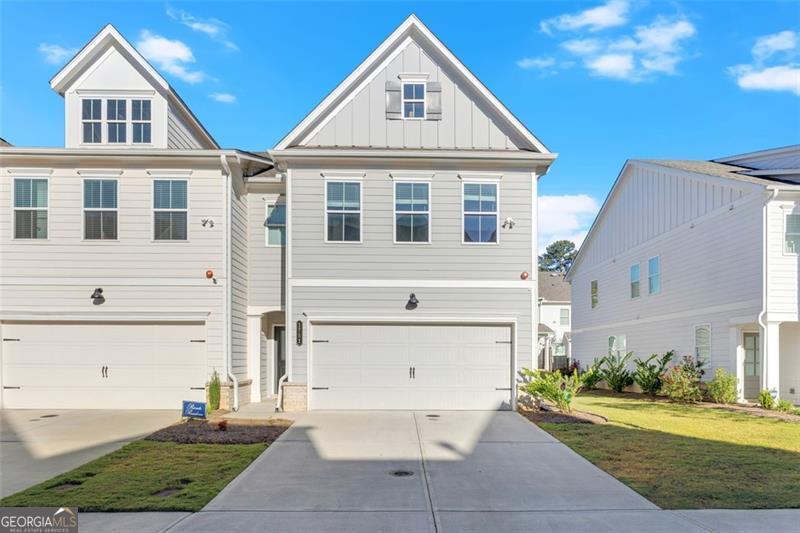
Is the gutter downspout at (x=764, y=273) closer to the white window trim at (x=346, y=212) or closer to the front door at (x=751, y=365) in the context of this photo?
the front door at (x=751, y=365)

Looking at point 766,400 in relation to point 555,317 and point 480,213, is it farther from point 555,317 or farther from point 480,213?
point 555,317

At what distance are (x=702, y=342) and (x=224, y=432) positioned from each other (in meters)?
13.9

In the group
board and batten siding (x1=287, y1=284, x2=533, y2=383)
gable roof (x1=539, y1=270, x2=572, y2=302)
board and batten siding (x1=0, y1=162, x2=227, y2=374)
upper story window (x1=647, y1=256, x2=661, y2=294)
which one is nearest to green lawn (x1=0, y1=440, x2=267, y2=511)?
board and batten siding (x1=287, y1=284, x2=533, y2=383)

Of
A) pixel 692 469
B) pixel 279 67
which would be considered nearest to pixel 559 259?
pixel 279 67

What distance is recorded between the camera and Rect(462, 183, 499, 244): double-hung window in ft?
42.5

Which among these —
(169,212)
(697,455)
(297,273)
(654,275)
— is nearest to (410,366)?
(297,273)

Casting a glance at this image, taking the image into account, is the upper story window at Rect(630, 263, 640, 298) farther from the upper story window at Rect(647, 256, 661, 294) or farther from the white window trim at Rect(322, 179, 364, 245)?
the white window trim at Rect(322, 179, 364, 245)

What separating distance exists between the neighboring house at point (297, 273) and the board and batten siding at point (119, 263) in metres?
0.03

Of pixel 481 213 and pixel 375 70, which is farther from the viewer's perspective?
pixel 375 70

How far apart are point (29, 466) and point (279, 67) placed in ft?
41.1

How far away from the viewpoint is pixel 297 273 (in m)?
12.8

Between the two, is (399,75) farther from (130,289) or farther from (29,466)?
(29,466)

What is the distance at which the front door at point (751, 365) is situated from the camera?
1523cm

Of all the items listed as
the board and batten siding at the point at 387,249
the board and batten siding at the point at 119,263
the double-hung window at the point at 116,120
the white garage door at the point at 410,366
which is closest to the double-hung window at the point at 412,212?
the board and batten siding at the point at 387,249
